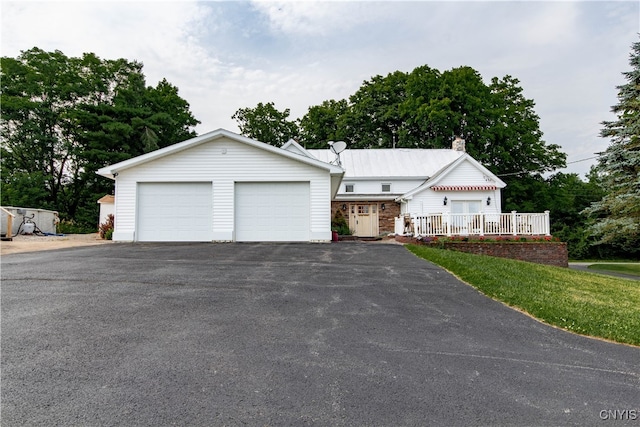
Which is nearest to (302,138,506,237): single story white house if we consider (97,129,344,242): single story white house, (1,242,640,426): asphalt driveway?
(97,129,344,242): single story white house

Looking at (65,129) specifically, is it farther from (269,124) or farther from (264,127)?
(269,124)

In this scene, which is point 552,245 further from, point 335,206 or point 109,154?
point 109,154

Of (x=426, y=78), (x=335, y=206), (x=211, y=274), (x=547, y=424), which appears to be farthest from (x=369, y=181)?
(x=547, y=424)

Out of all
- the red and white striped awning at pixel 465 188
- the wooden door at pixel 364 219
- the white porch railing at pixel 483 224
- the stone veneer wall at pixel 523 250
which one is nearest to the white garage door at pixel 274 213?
the white porch railing at pixel 483 224

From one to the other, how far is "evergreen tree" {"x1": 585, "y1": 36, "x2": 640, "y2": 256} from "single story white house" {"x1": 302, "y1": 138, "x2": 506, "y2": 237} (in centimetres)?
511

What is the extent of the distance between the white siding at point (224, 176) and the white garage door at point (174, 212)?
0.27 meters

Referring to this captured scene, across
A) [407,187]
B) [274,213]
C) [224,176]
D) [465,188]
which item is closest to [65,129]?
[224,176]

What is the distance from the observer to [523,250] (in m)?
13.1

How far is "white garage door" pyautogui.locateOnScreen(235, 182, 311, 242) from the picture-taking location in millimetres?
12688

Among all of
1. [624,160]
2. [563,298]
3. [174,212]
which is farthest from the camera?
[624,160]

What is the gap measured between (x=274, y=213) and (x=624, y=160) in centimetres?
1569

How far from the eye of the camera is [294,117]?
38875 mm

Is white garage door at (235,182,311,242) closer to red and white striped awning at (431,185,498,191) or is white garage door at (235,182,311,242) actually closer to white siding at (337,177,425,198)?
red and white striped awning at (431,185,498,191)

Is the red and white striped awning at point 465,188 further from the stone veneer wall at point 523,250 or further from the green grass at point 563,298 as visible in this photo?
the green grass at point 563,298
